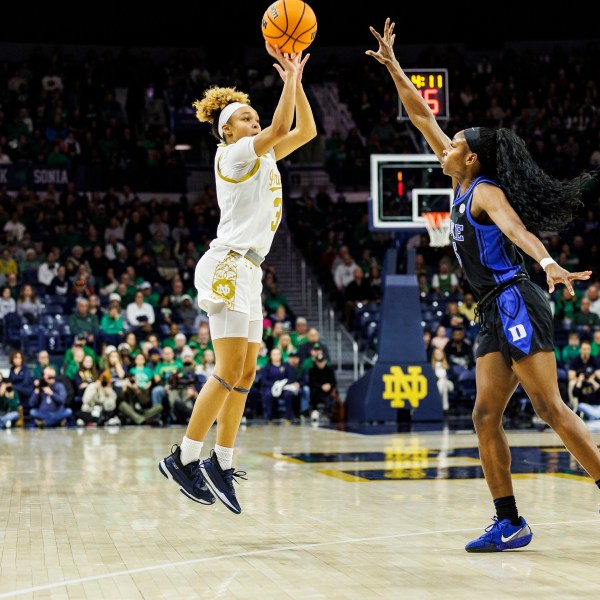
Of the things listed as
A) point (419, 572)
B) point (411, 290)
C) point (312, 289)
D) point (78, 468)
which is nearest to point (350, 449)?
point (78, 468)

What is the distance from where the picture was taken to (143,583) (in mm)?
4539

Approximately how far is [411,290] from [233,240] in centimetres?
1087

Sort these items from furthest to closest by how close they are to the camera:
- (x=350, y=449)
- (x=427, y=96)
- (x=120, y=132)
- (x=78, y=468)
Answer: (x=120, y=132)
(x=427, y=96)
(x=350, y=449)
(x=78, y=468)

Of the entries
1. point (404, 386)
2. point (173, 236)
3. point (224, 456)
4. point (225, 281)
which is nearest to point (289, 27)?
point (225, 281)

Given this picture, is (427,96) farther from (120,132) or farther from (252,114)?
(120,132)

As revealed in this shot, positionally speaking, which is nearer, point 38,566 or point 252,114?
point 38,566

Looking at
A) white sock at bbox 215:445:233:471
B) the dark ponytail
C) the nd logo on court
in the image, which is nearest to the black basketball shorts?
the dark ponytail

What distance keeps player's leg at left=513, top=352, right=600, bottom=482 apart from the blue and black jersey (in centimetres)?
45

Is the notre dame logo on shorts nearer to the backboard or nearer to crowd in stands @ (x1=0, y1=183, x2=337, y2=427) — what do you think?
the backboard

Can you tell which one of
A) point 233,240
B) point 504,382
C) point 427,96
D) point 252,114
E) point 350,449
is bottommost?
point 350,449

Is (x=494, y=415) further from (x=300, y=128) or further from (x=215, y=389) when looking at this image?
(x=300, y=128)

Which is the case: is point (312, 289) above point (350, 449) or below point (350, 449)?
above

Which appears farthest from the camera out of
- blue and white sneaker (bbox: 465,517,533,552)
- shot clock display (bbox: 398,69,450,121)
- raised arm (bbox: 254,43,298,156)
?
shot clock display (bbox: 398,69,450,121)

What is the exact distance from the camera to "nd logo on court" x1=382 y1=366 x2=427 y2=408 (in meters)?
16.6
